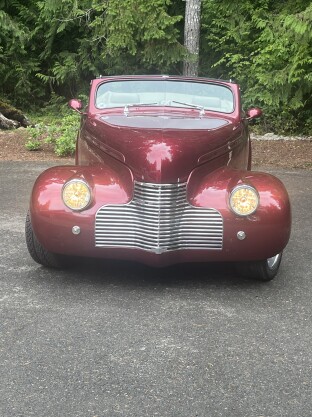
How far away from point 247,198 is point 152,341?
1.45 metres

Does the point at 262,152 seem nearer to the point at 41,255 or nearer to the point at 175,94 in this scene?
the point at 175,94

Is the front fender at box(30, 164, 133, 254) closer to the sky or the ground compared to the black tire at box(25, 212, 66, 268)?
closer to the sky

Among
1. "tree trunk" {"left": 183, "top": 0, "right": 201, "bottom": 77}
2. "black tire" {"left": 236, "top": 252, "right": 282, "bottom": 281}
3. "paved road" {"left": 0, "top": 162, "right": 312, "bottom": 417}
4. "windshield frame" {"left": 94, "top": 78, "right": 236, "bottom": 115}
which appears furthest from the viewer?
"tree trunk" {"left": 183, "top": 0, "right": 201, "bottom": 77}

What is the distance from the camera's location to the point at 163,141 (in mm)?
5191

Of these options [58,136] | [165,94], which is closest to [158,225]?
[165,94]

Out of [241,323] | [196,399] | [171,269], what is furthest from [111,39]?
[196,399]

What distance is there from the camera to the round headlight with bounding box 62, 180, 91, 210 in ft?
16.5

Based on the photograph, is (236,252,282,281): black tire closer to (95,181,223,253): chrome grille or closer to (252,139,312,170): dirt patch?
(95,181,223,253): chrome grille

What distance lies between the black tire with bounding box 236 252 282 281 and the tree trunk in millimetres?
11178

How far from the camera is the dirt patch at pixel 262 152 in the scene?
41.8 feet

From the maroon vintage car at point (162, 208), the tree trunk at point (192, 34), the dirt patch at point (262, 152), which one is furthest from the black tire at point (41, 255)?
the tree trunk at point (192, 34)

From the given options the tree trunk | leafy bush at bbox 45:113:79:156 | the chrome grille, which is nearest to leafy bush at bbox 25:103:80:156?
leafy bush at bbox 45:113:79:156

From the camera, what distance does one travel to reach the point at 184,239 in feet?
16.5

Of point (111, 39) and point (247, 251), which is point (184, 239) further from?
point (111, 39)
